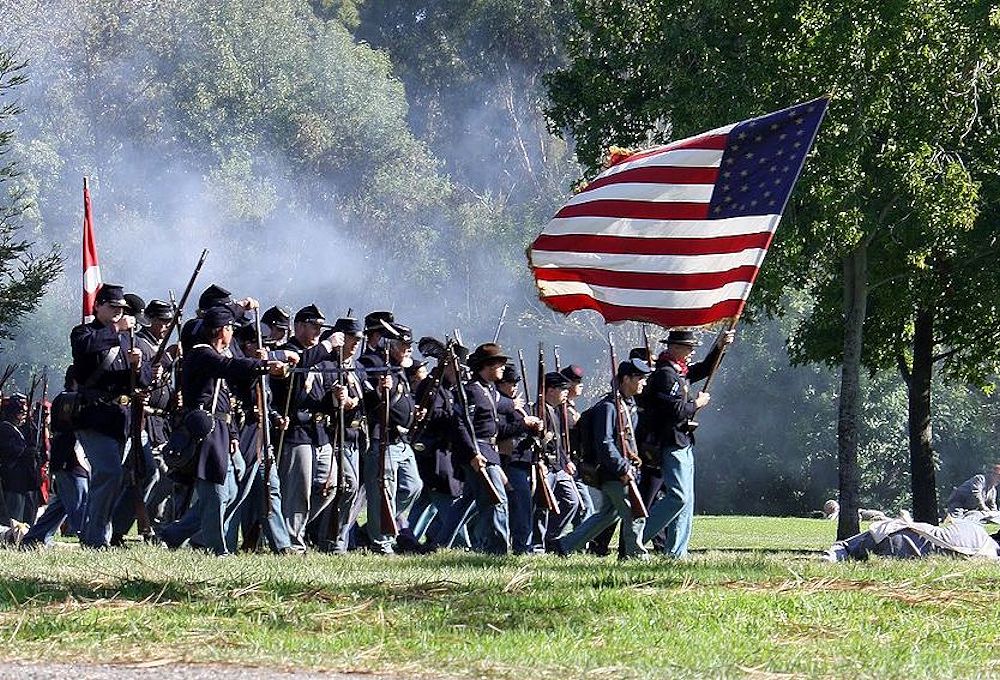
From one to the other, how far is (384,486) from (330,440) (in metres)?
0.59

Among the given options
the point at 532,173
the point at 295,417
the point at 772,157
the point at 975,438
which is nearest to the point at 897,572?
the point at 772,157

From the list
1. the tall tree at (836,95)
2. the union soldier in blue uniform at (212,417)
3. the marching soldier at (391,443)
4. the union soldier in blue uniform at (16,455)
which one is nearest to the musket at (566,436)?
the marching soldier at (391,443)

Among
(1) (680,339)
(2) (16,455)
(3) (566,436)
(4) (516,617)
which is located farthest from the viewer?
(2) (16,455)

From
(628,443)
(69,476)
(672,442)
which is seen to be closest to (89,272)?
(69,476)

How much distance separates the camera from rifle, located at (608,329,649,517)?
1184 centimetres

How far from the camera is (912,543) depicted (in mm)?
12172

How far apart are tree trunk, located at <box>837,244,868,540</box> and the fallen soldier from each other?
5866mm

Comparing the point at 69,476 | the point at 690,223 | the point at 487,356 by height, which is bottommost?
the point at 69,476

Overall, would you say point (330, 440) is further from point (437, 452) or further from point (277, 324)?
point (277, 324)

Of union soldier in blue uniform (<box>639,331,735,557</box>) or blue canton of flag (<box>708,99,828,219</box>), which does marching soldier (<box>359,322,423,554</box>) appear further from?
blue canton of flag (<box>708,99,828,219</box>)

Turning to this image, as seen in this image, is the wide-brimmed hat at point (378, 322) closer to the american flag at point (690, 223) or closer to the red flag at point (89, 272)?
the red flag at point (89, 272)

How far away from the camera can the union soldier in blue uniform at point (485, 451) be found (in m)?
12.8

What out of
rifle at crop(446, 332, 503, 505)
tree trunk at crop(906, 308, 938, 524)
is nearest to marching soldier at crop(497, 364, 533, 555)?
rifle at crop(446, 332, 503, 505)

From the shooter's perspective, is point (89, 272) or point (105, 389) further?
point (89, 272)
